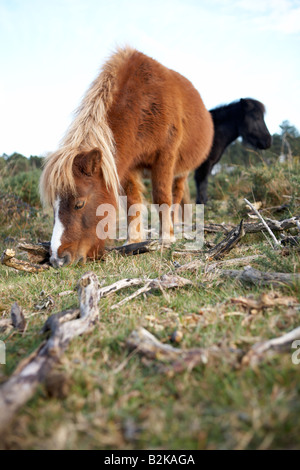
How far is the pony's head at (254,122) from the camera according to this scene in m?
6.57

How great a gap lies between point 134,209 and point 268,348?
3122 mm

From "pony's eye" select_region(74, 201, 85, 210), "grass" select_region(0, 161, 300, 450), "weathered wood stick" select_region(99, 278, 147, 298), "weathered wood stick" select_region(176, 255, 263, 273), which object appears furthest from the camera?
"pony's eye" select_region(74, 201, 85, 210)

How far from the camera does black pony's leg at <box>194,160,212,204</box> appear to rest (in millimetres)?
6512

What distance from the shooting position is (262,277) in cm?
179

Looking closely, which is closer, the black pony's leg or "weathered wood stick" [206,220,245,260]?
"weathered wood stick" [206,220,245,260]

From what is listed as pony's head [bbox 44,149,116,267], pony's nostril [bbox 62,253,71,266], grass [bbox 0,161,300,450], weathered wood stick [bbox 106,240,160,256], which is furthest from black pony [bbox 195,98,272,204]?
grass [bbox 0,161,300,450]

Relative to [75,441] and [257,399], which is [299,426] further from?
[75,441]

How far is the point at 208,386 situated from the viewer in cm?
97

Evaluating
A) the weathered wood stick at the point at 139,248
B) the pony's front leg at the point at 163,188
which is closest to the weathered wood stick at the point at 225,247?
the weathered wood stick at the point at 139,248

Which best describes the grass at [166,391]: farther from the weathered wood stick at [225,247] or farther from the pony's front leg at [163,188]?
the pony's front leg at [163,188]

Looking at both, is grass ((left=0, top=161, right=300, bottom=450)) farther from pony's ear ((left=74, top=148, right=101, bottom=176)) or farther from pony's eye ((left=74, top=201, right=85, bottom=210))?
pony's ear ((left=74, top=148, right=101, bottom=176))

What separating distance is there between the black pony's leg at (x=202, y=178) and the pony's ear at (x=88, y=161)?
3.99 meters

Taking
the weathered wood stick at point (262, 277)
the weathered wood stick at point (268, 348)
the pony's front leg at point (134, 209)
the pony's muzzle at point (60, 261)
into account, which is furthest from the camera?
the pony's front leg at point (134, 209)

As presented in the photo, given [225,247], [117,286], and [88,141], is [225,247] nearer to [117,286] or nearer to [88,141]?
[117,286]
